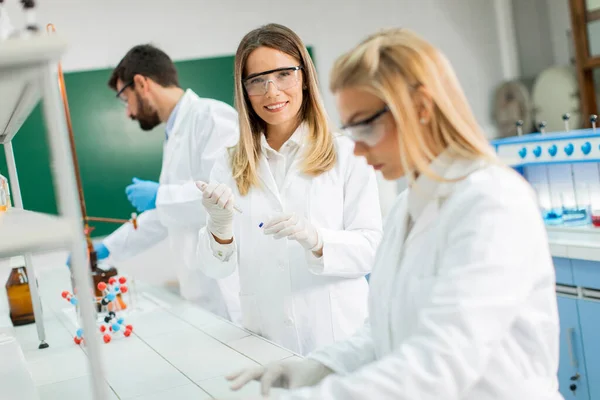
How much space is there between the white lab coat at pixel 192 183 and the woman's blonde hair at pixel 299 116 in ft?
2.00

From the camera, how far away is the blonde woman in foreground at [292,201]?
1.82 meters

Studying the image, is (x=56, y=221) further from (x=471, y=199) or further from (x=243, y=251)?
(x=243, y=251)

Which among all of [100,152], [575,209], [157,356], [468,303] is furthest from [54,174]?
[100,152]

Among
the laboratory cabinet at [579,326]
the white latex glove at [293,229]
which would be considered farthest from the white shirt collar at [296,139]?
the laboratory cabinet at [579,326]

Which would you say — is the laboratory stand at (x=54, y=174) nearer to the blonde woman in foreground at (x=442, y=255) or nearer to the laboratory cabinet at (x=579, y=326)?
the blonde woman in foreground at (x=442, y=255)

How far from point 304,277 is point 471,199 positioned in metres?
0.96

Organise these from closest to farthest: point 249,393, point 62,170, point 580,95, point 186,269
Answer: point 62,170
point 249,393
point 186,269
point 580,95

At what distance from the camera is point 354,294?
73.0 inches

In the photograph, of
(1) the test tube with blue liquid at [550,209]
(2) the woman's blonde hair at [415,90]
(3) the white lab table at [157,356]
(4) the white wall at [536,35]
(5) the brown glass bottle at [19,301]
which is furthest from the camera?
(4) the white wall at [536,35]

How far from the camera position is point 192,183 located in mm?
2586

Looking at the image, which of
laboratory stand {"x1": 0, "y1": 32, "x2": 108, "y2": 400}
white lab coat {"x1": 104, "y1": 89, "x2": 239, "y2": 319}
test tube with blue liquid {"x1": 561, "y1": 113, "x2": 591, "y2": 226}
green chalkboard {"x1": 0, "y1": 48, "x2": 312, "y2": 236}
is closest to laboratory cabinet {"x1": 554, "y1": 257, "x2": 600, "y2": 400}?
test tube with blue liquid {"x1": 561, "y1": 113, "x2": 591, "y2": 226}

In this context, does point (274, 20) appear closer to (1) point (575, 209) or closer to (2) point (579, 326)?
(1) point (575, 209)

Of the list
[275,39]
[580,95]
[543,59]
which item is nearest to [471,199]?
[275,39]

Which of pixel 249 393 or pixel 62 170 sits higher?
pixel 62 170
